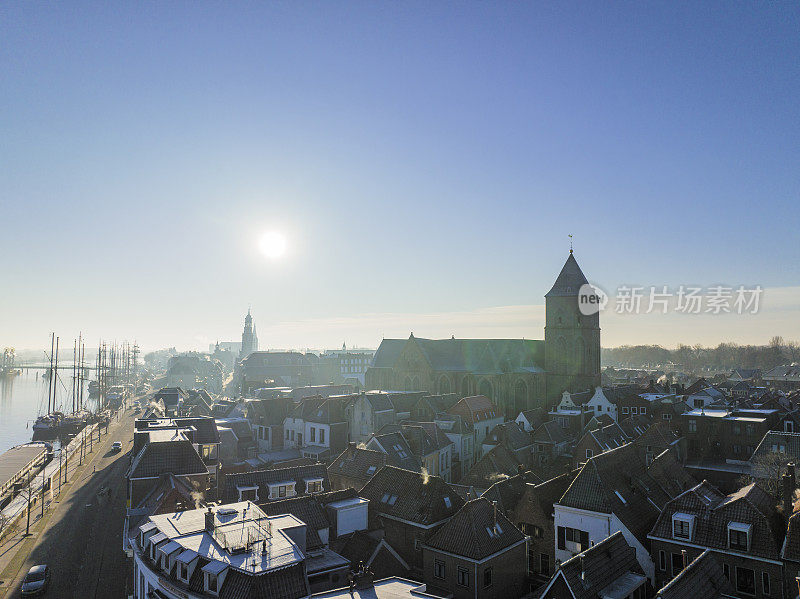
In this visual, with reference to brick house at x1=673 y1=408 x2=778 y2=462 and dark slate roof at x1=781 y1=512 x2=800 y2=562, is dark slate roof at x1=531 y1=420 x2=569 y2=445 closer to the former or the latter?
brick house at x1=673 y1=408 x2=778 y2=462

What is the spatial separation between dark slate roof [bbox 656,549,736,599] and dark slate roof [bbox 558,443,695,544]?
845 cm

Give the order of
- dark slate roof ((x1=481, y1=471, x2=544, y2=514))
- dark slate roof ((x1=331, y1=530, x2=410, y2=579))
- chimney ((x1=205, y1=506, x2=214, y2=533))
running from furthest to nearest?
dark slate roof ((x1=481, y1=471, x2=544, y2=514)) < dark slate roof ((x1=331, y1=530, x2=410, y2=579)) < chimney ((x1=205, y1=506, x2=214, y2=533))

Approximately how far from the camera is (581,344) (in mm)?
76562

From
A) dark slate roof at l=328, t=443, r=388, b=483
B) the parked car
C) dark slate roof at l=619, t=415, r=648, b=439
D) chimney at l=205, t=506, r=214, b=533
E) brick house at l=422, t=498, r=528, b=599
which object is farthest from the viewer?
dark slate roof at l=619, t=415, r=648, b=439

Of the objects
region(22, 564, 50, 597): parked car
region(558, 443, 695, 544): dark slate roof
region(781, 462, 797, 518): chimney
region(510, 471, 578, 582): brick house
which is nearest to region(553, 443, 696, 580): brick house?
region(558, 443, 695, 544): dark slate roof

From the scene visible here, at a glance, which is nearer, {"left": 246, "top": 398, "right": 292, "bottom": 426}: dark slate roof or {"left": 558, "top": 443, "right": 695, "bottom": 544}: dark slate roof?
{"left": 558, "top": 443, "right": 695, "bottom": 544}: dark slate roof

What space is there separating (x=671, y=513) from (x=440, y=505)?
1342cm

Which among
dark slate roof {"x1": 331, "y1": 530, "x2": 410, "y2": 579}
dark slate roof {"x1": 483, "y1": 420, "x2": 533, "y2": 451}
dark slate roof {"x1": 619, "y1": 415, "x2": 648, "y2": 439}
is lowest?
dark slate roof {"x1": 331, "y1": 530, "x2": 410, "y2": 579}

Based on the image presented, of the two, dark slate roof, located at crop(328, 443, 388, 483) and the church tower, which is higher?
the church tower

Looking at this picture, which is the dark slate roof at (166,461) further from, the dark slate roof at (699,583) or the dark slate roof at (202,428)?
the dark slate roof at (699,583)

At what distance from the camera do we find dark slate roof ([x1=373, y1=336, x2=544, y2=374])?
81125mm

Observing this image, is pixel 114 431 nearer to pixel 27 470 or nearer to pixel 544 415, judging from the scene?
pixel 27 470

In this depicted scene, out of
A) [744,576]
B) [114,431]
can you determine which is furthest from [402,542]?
[114,431]

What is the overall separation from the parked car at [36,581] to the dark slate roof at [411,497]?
67.6ft
